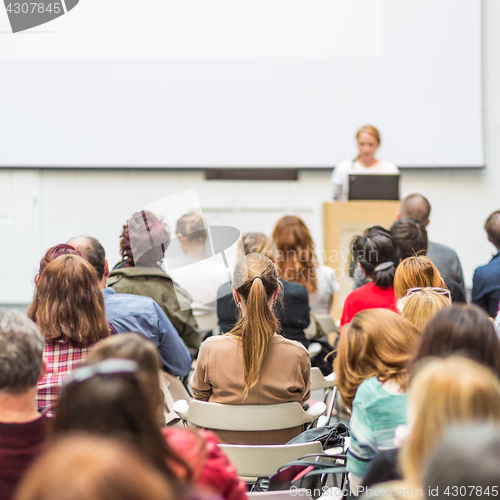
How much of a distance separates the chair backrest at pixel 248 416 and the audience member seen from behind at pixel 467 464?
1134 millimetres

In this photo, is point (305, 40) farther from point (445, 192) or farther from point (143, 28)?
point (445, 192)

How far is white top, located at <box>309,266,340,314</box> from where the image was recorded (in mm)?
3184

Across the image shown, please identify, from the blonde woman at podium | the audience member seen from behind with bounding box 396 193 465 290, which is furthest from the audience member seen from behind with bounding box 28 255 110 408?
the blonde woman at podium

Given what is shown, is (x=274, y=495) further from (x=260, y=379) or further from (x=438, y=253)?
(x=438, y=253)

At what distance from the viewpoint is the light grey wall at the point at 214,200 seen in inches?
206

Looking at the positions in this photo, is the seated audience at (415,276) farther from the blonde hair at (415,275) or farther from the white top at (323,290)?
the white top at (323,290)

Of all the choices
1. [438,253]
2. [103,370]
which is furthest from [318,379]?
[103,370]

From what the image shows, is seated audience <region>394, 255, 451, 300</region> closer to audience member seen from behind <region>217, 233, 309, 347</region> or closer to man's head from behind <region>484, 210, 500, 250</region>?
audience member seen from behind <region>217, 233, 309, 347</region>

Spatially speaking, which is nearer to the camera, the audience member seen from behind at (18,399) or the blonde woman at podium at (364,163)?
the audience member seen from behind at (18,399)

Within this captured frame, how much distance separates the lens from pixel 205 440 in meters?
1.09

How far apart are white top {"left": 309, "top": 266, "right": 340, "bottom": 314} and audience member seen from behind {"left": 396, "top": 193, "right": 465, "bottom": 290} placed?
58 cm

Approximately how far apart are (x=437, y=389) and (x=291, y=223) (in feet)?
7.69

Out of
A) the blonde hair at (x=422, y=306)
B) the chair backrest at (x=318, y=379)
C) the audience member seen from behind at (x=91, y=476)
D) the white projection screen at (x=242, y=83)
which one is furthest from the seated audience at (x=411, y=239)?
the white projection screen at (x=242, y=83)

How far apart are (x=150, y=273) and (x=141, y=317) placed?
47cm
